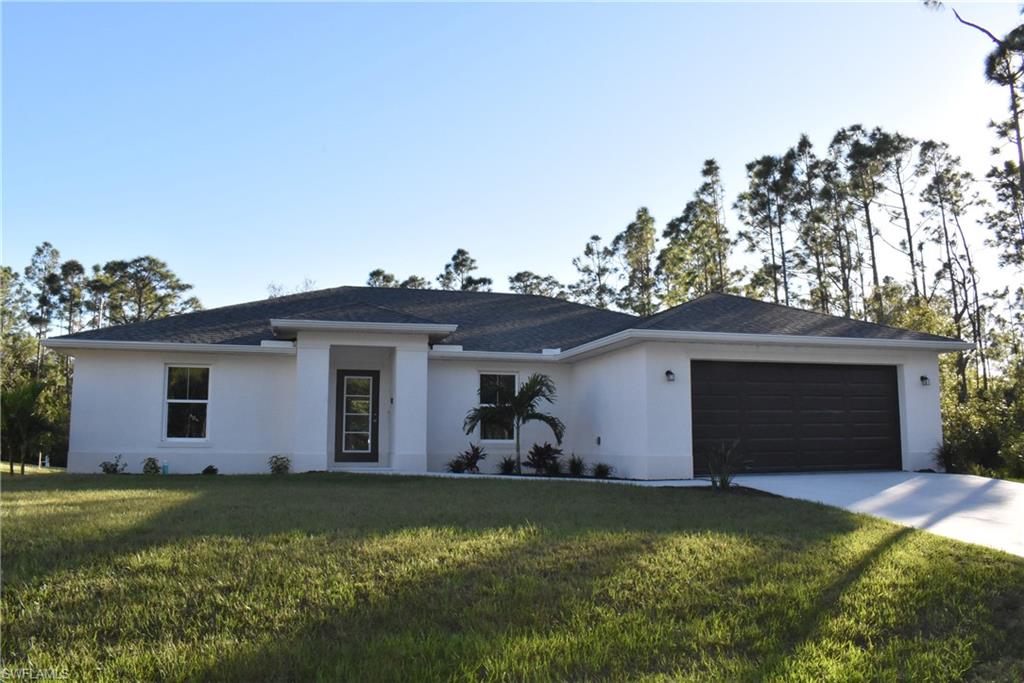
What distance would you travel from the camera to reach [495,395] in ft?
57.7

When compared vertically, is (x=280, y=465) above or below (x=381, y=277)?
below

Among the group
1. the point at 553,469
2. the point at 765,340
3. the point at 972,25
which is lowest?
the point at 553,469

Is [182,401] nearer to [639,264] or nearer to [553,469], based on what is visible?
[553,469]

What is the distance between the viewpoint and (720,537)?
275 inches

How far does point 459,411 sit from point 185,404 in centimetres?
618

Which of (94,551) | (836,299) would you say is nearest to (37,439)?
(94,551)

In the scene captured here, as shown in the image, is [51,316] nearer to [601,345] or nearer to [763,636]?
[601,345]

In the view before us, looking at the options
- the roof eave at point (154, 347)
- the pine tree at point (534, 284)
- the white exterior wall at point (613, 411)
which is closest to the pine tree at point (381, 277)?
the pine tree at point (534, 284)

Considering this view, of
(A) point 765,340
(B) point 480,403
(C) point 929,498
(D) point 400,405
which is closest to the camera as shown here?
(C) point 929,498

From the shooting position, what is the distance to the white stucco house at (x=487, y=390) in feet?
47.1

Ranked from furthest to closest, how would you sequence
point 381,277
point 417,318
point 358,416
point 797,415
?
point 381,277 < point 358,416 < point 417,318 < point 797,415

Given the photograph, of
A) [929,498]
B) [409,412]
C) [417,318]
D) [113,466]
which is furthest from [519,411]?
[113,466]

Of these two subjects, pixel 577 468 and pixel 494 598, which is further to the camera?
pixel 577 468

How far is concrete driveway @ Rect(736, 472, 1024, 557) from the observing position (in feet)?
26.6
